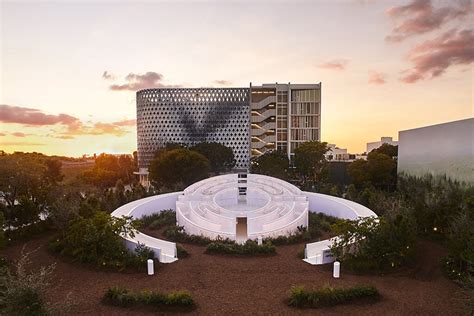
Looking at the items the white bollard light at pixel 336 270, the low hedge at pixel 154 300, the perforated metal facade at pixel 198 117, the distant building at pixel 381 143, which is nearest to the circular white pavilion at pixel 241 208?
the white bollard light at pixel 336 270

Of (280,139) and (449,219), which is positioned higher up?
(280,139)

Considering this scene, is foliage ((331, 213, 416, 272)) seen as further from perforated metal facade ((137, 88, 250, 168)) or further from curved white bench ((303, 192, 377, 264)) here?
perforated metal facade ((137, 88, 250, 168))

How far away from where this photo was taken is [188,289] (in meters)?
11.0

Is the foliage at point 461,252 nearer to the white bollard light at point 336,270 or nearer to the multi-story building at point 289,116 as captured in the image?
the white bollard light at point 336,270

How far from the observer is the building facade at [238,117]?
61688 mm

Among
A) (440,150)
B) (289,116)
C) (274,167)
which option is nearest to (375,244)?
(440,150)

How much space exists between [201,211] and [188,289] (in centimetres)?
960

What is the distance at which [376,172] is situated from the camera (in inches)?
1328

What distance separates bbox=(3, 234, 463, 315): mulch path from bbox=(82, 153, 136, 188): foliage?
31.1 meters

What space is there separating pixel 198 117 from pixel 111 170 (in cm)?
2032

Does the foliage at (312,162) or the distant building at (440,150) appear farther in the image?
the foliage at (312,162)

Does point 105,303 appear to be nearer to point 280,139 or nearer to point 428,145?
point 428,145

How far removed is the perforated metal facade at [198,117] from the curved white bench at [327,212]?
39473mm

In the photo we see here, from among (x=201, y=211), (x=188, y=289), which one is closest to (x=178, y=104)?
(x=201, y=211)
